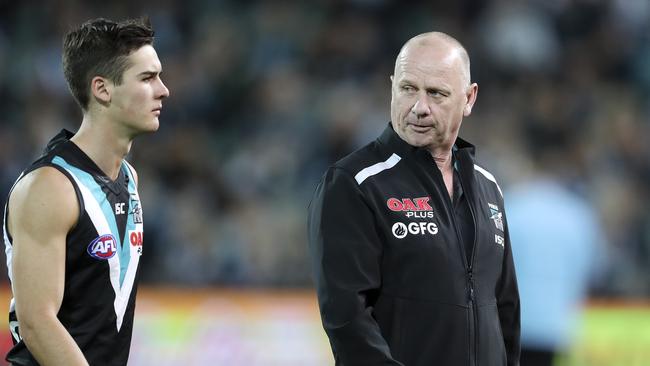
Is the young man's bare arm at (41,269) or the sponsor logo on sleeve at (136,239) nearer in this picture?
the young man's bare arm at (41,269)

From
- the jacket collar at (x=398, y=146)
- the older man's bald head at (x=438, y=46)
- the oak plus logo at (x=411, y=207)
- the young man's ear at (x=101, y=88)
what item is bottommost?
the oak plus logo at (x=411, y=207)

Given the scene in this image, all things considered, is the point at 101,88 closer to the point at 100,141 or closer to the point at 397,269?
the point at 100,141

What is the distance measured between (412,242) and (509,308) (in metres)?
0.65

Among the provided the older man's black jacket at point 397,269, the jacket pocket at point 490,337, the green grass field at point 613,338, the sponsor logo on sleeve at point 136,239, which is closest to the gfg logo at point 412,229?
the older man's black jacket at point 397,269

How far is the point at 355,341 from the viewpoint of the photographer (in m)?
4.16

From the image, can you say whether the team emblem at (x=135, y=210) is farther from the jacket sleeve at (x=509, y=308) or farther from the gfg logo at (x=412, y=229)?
the jacket sleeve at (x=509, y=308)

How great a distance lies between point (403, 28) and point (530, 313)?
6.35 meters

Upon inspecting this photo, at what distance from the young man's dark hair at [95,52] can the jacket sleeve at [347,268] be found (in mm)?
882

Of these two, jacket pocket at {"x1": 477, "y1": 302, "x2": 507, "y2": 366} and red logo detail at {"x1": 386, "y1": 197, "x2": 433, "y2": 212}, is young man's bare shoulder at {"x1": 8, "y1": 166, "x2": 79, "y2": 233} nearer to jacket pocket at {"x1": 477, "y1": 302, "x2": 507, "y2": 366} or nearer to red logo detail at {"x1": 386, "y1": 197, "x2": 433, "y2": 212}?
red logo detail at {"x1": 386, "y1": 197, "x2": 433, "y2": 212}

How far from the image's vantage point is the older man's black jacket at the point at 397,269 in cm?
421

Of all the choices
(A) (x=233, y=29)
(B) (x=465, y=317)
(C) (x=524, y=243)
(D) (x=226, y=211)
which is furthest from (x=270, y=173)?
(B) (x=465, y=317)

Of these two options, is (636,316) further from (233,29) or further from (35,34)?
(35,34)

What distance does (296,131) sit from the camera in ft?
38.3

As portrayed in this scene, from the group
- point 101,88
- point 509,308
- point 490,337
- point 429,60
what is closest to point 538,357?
point 509,308
